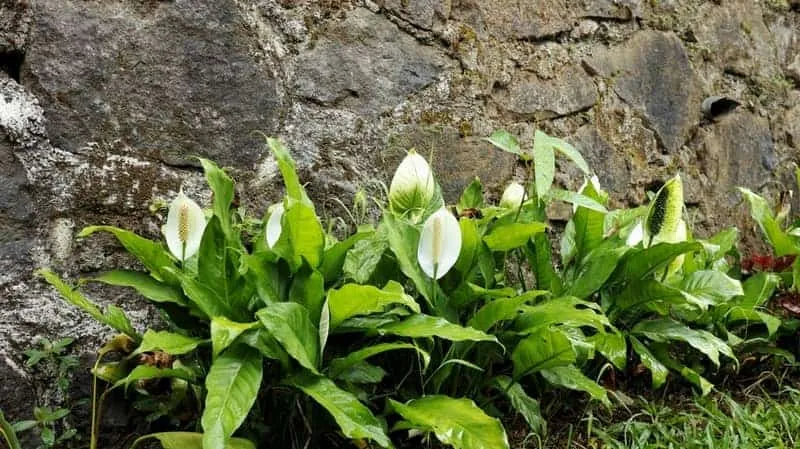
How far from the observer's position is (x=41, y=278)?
1.57m

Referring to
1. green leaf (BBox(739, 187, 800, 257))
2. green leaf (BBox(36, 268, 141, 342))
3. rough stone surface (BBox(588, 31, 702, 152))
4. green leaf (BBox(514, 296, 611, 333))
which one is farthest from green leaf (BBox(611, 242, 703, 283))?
green leaf (BBox(36, 268, 141, 342))

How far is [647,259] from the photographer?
5.61 feet

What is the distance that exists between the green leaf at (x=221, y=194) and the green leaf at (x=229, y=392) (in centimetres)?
26

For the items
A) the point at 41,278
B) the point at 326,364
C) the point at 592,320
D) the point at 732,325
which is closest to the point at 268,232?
the point at 326,364

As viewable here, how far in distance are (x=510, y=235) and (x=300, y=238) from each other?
0.45 metres

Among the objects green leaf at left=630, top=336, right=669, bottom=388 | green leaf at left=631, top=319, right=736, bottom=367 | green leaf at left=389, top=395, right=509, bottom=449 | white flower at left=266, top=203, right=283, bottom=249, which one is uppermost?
white flower at left=266, top=203, right=283, bottom=249

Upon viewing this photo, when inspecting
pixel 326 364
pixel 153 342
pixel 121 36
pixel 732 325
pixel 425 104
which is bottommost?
pixel 732 325

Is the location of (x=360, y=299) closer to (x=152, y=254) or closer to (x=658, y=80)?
(x=152, y=254)

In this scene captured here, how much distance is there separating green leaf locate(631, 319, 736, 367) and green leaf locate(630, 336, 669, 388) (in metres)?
0.04

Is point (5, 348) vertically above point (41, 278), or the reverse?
point (41, 278)

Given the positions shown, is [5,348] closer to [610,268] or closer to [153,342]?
[153,342]

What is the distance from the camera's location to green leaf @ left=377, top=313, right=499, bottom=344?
1.35 metres

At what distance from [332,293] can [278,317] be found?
0.10m

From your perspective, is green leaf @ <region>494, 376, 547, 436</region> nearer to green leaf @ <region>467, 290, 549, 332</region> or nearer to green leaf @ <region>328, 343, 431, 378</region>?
green leaf @ <region>467, 290, 549, 332</region>
